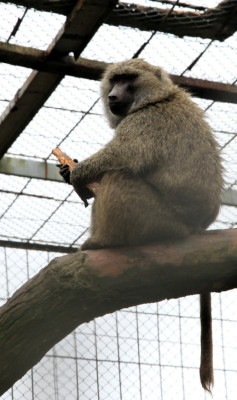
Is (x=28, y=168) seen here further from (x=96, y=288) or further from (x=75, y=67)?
(x=96, y=288)

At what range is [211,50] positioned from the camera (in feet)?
30.7

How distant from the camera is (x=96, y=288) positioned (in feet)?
19.5

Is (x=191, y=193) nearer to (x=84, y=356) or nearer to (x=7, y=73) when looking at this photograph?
(x=7, y=73)

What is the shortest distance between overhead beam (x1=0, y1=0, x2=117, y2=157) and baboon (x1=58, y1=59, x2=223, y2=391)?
1.63 meters

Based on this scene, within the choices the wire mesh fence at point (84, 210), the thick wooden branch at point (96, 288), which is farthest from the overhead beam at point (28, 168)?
the thick wooden branch at point (96, 288)

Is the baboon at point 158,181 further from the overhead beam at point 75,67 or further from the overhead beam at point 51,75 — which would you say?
the overhead beam at point 75,67

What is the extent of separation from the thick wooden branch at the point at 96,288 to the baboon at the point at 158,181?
323 mm

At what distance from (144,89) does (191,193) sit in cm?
147

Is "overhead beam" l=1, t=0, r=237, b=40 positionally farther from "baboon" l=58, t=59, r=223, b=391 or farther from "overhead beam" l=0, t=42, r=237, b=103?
"baboon" l=58, t=59, r=223, b=391

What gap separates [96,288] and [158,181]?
109cm

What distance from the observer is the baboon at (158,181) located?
20.5 feet

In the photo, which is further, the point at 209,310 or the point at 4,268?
the point at 4,268

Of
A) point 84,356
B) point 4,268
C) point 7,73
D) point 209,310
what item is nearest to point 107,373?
point 84,356

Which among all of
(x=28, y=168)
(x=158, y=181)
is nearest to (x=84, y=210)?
(x=28, y=168)
